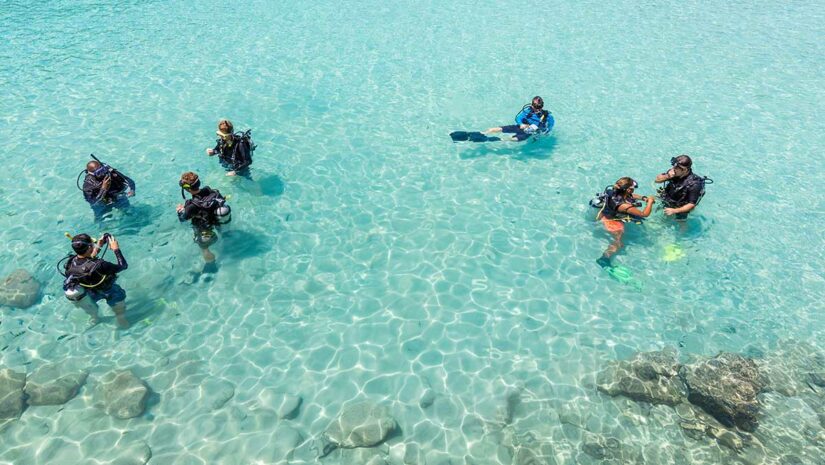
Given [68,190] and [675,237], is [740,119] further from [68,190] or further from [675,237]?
[68,190]

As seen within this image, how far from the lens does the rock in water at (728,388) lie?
768 cm

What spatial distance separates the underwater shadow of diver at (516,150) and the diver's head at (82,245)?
928 centimetres

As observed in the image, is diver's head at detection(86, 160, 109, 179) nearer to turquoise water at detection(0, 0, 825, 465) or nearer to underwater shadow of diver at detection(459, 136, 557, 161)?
turquoise water at detection(0, 0, 825, 465)

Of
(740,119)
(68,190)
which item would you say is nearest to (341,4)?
(68,190)

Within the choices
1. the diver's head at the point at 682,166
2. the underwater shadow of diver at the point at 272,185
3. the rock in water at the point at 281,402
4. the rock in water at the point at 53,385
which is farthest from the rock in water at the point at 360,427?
the diver's head at the point at 682,166

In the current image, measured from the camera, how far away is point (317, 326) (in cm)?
916

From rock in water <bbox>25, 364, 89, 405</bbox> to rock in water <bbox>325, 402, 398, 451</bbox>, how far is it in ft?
14.5

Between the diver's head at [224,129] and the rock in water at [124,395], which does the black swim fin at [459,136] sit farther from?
the rock in water at [124,395]

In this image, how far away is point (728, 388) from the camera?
25.7 ft

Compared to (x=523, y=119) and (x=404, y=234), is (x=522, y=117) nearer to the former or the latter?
(x=523, y=119)

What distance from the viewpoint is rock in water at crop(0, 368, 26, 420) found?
7.54 m

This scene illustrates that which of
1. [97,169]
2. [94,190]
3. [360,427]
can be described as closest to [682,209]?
[360,427]

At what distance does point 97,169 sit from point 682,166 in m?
12.7

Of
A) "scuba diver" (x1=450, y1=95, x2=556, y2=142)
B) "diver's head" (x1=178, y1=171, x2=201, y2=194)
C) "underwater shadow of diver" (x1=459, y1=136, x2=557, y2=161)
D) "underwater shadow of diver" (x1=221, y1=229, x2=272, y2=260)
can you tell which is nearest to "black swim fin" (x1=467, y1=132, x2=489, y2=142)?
A: "scuba diver" (x1=450, y1=95, x2=556, y2=142)
